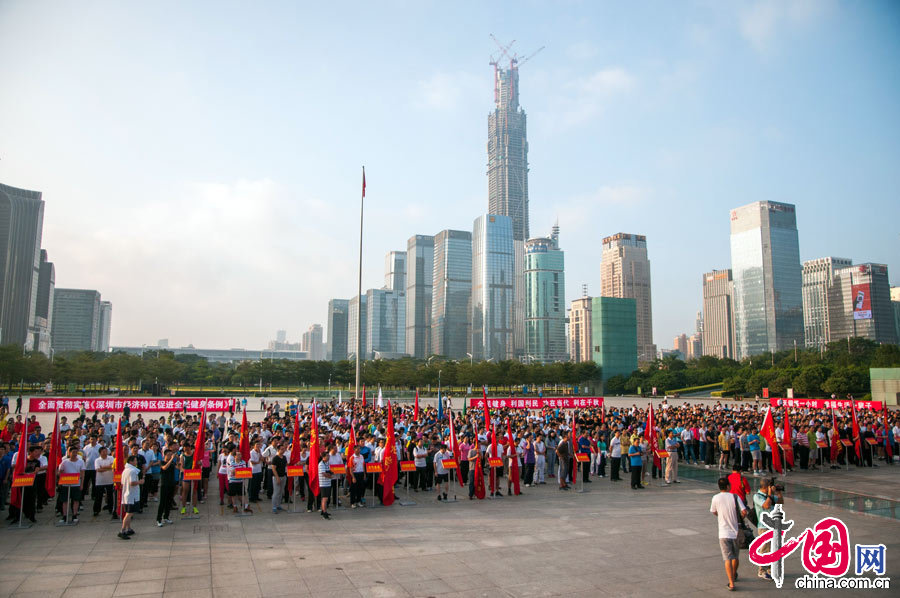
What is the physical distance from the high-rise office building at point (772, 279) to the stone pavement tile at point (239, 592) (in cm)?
20567

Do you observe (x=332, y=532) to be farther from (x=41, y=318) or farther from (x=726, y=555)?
(x=41, y=318)

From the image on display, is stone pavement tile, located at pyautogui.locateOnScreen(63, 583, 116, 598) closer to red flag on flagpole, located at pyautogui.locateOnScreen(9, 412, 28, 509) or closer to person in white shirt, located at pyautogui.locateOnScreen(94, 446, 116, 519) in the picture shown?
person in white shirt, located at pyautogui.locateOnScreen(94, 446, 116, 519)

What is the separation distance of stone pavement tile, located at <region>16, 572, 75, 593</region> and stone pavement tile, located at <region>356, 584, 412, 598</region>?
4.57 meters

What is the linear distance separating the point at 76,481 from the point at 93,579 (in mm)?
4512

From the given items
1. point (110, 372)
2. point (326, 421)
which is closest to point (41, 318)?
point (110, 372)

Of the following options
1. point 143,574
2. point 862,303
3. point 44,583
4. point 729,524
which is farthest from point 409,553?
point 862,303

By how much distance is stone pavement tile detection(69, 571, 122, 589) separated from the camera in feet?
29.2

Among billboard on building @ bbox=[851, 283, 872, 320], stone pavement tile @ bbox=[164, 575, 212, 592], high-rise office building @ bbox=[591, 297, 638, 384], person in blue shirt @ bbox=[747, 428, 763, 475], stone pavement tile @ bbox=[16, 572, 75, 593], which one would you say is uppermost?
billboard on building @ bbox=[851, 283, 872, 320]

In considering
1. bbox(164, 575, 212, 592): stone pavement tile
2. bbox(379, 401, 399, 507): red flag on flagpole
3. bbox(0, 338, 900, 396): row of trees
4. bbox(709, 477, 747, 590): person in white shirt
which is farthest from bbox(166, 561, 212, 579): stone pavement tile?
bbox(0, 338, 900, 396): row of trees

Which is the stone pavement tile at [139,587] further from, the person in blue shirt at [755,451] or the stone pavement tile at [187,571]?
the person in blue shirt at [755,451]

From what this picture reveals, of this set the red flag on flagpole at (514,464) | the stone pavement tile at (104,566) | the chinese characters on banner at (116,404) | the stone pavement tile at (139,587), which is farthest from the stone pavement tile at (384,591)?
the chinese characters on banner at (116,404)

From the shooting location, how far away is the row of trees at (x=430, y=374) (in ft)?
219

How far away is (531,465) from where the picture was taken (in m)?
18.1

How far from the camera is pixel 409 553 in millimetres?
10727
